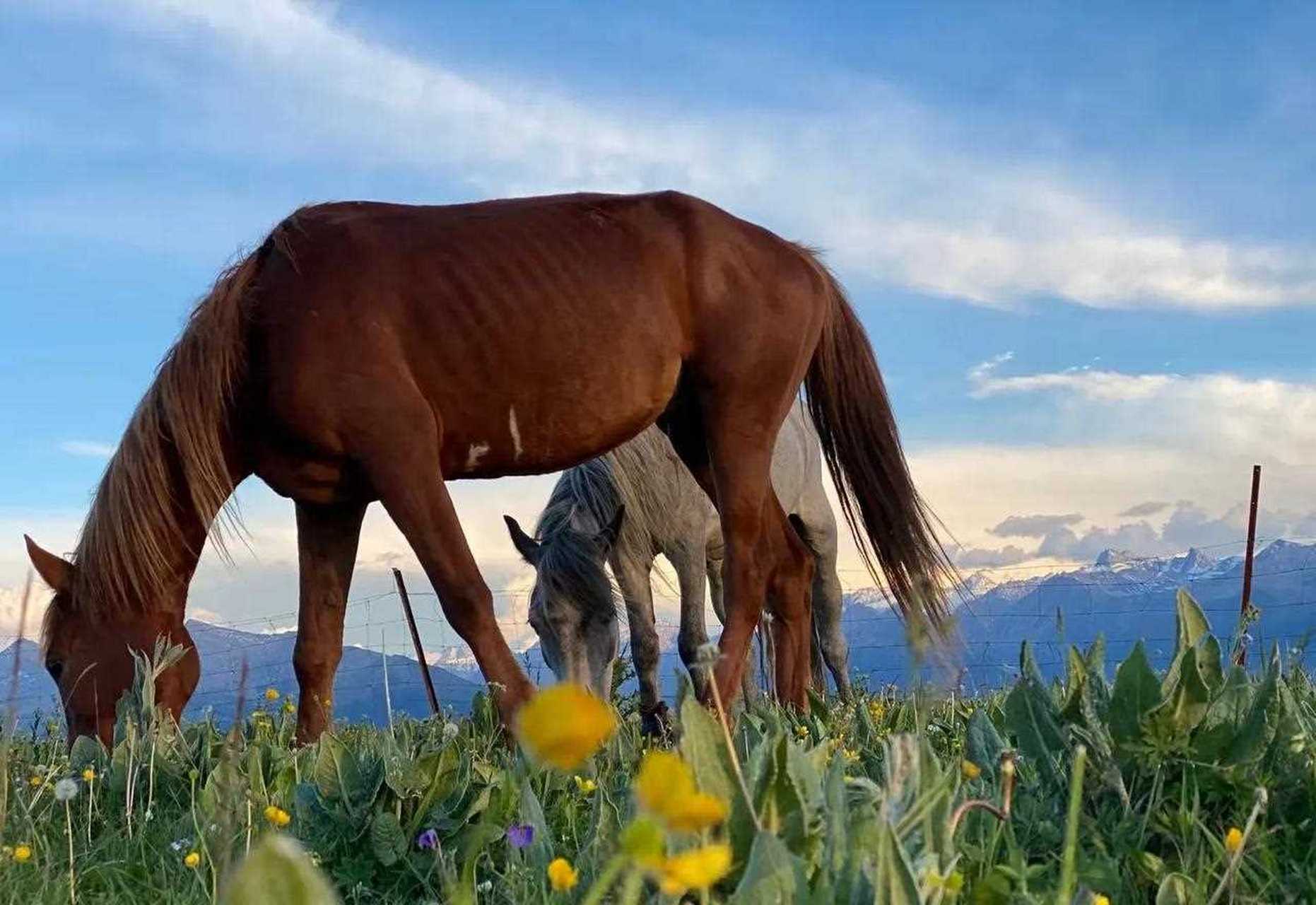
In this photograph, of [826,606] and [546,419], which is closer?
[546,419]

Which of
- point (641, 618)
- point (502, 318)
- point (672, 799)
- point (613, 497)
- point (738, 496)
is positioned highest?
point (502, 318)

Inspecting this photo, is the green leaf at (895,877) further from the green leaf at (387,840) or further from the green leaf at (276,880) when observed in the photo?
A: the green leaf at (387,840)

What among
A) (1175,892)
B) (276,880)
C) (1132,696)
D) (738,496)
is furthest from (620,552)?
(276,880)

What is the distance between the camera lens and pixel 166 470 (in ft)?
14.8

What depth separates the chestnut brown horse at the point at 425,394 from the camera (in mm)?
4191

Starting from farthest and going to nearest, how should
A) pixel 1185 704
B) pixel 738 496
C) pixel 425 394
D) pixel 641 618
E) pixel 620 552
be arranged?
pixel 641 618, pixel 620 552, pixel 738 496, pixel 425 394, pixel 1185 704

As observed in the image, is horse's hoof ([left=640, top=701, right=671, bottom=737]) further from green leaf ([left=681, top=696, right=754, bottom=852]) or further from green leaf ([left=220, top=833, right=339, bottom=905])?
green leaf ([left=220, top=833, right=339, bottom=905])

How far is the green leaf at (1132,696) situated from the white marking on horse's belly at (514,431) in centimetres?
288

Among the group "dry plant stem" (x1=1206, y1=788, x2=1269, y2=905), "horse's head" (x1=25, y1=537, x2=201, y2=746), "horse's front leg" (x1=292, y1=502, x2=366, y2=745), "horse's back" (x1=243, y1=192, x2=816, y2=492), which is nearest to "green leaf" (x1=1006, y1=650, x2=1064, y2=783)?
"dry plant stem" (x1=1206, y1=788, x2=1269, y2=905)

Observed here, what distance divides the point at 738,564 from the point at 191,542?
2174mm

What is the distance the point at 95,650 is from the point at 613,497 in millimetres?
3344

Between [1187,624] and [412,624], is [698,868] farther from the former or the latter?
[412,624]

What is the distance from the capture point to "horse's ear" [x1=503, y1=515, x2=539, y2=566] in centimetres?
688

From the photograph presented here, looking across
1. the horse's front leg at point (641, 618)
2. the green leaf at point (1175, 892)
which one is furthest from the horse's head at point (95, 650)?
the green leaf at point (1175, 892)
